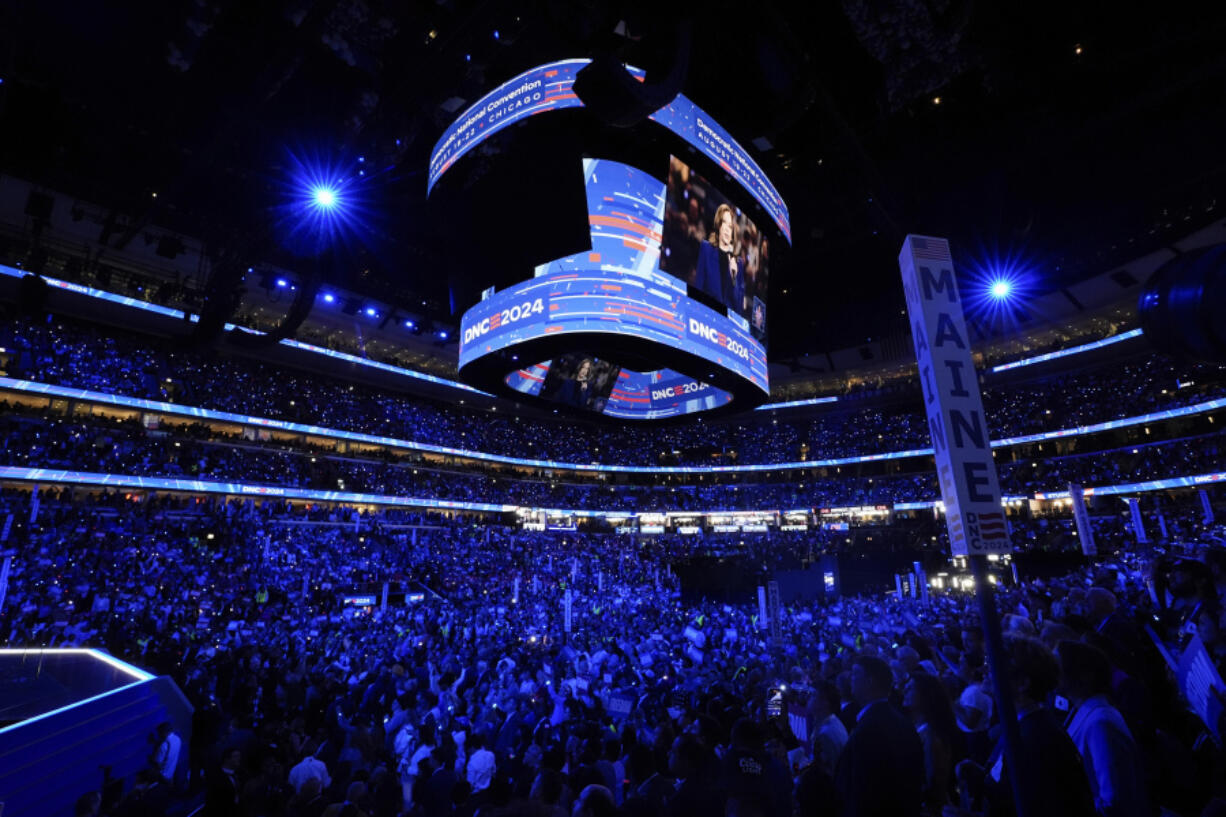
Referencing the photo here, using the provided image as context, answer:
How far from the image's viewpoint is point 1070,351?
33.1m

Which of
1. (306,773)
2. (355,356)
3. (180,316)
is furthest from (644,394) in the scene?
(180,316)

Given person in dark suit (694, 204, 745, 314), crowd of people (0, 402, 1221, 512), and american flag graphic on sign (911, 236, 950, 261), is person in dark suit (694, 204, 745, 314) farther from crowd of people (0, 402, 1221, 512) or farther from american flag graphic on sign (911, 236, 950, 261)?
crowd of people (0, 402, 1221, 512)

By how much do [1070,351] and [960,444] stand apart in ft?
133

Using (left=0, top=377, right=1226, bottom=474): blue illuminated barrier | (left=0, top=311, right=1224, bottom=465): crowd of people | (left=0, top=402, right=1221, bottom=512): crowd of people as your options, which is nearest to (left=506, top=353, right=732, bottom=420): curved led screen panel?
(left=0, top=311, right=1224, bottom=465): crowd of people

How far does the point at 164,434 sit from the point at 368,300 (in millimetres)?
17043

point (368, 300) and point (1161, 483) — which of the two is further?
point (1161, 483)

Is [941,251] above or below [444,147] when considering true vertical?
below

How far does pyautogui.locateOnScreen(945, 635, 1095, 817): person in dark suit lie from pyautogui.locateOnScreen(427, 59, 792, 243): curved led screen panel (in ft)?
29.9

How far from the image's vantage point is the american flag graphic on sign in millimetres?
3027

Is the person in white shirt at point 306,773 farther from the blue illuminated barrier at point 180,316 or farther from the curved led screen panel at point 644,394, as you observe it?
the blue illuminated barrier at point 180,316

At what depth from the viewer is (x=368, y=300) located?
24.3 metres

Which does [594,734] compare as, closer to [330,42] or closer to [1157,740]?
[1157,740]

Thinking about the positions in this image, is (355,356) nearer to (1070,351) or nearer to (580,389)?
(580,389)

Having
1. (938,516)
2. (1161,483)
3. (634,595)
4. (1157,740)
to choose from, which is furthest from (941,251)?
(938,516)
